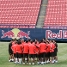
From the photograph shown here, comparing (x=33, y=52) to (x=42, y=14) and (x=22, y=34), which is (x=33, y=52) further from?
(x=42, y=14)

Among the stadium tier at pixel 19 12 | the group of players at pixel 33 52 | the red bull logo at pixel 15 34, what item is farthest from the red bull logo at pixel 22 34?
the group of players at pixel 33 52

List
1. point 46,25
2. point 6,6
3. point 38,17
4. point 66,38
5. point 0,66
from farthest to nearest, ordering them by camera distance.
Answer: point 6,6, point 38,17, point 46,25, point 66,38, point 0,66

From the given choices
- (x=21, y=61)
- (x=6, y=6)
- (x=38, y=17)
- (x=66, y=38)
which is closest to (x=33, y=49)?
(x=21, y=61)

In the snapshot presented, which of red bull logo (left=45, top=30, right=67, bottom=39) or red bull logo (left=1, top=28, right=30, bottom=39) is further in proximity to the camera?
red bull logo (left=1, top=28, right=30, bottom=39)

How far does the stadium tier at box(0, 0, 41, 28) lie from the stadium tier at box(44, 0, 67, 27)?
149 centimetres

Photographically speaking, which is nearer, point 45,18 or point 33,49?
point 33,49

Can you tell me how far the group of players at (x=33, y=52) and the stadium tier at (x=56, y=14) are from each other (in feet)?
54.7

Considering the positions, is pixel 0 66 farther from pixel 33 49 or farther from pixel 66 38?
pixel 66 38

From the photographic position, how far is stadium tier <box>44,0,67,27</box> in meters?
34.8

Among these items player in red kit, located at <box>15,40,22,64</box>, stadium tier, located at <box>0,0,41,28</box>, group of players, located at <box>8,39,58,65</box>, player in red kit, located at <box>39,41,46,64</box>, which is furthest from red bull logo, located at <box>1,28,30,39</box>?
player in red kit, located at <box>39,41,46,64</box>

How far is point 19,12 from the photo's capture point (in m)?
38.0

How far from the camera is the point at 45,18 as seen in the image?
118ft

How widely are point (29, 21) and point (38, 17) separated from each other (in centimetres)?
167

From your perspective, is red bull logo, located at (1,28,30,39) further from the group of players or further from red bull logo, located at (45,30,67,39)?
the group of players
